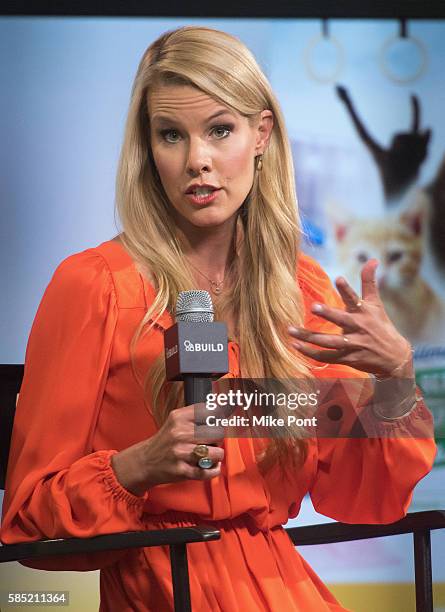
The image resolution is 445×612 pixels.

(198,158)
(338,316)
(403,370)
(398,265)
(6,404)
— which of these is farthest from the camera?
(398,265)

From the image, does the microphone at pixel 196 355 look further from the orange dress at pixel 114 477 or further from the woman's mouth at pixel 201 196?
the woman's mouth at pixel 201 196

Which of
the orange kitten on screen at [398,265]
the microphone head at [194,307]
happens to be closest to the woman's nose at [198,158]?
the microphone head at [194,307]

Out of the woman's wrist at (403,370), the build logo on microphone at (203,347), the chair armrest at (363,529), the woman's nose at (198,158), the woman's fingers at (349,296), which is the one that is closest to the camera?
the build logo on microphone at (203,347)

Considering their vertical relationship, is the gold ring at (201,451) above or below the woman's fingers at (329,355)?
below

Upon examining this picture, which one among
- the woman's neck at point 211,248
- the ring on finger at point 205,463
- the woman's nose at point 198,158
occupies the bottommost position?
the ring on finger at point 205,463

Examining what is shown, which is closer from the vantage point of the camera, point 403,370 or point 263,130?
point 403,370

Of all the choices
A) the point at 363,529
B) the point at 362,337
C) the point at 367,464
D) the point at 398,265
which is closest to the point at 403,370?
the point at 362,337

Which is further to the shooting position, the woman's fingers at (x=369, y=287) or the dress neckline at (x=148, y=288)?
the dress neckline at (x=148, y=288)

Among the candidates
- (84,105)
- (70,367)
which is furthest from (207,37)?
(84,105)

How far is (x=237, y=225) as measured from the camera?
7.14 ft

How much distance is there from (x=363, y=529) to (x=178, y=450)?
0.60m

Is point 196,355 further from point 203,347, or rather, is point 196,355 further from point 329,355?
point 329,355

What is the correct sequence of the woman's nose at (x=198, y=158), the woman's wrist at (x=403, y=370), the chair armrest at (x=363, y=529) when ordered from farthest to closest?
the chair armrest at (x=363, y=529)
the woman's nose at (x=198, y=158)
the woman's wrist at (x=403, y=370)

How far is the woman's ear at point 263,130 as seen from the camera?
6.88 feet
